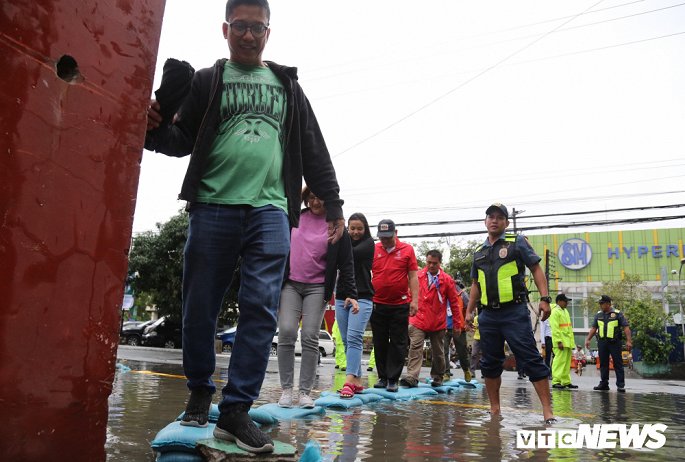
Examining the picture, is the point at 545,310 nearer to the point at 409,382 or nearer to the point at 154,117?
the point at 409,382

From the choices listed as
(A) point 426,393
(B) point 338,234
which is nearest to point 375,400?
(A) point 426,393

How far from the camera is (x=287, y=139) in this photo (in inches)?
113

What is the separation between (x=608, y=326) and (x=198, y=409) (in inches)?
408

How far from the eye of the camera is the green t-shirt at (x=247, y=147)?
8.64 feet

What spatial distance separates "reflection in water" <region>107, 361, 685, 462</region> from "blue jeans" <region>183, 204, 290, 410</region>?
0.61 metres

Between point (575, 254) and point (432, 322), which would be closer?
point (432, 322)

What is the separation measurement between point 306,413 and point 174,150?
230cm

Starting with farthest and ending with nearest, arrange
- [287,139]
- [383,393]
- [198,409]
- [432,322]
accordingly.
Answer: [432,322]
[383,393]
[287,139]
[198,409]

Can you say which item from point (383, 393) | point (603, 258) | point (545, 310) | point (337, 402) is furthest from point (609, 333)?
point (603, 258)

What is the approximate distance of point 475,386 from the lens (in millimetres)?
9000

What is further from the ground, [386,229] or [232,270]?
[386,229]

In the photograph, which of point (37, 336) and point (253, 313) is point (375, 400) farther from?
point (37, 336)

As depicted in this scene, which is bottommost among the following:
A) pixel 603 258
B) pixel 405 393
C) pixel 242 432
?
pixel 405 393

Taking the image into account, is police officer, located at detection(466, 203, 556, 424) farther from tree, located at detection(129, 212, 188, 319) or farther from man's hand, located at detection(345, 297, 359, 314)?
tree, located at detection(129, 212, 188, 319)
